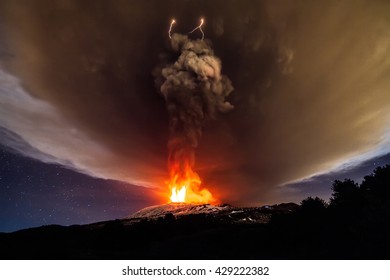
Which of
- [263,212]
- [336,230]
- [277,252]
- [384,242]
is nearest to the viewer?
[384,242]

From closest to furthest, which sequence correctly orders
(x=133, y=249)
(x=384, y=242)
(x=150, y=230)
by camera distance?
(x=384, y=242)
(x=133, y=249)
(x=150, y=230)

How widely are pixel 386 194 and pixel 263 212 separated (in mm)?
67805

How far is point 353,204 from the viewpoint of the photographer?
31.1 metres
